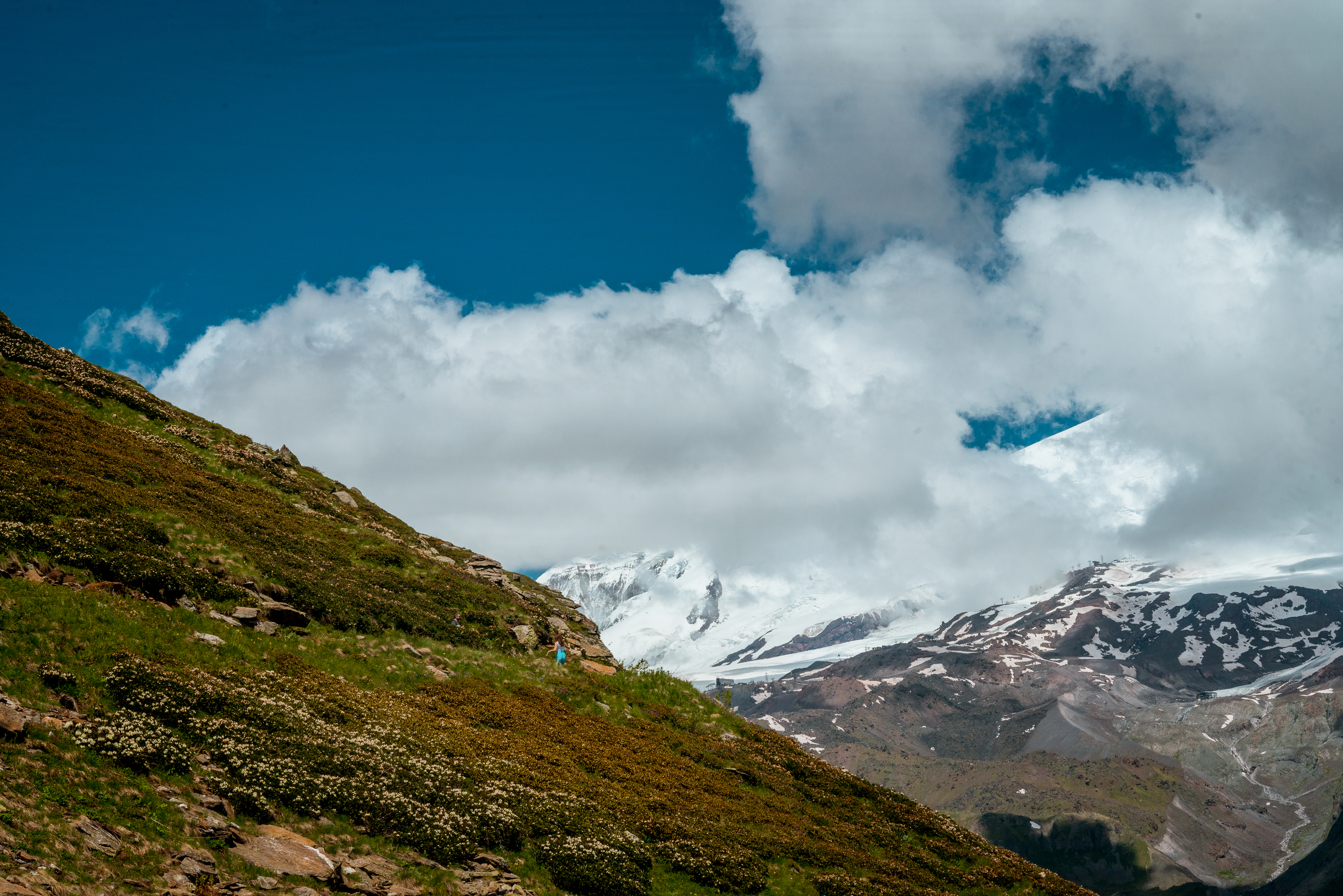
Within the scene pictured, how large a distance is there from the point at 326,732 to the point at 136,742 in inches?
242

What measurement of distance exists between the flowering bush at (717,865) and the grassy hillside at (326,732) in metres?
0.08

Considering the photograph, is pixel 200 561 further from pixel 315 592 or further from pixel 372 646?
pixel 372 646

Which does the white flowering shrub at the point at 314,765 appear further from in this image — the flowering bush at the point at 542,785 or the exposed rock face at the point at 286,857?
the exposed rock face at the point at 286,857

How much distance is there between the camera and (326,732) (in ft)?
83.7

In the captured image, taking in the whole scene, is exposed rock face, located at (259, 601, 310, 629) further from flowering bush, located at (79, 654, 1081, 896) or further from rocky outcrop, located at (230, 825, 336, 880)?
rocky outcrop, located at (230, 825, 336, 880)

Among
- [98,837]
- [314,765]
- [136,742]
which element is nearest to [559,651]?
[314,765]

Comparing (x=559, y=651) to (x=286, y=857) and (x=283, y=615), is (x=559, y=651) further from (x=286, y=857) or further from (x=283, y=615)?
(x=286, y=857)

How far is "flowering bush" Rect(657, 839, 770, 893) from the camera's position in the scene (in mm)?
27172

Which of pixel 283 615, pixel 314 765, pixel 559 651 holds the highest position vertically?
pixel 559 651

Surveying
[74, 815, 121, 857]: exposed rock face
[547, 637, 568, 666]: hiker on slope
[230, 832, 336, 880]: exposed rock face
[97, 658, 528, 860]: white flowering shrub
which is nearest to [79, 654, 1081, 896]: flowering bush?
[97, 658, 528, 860]: white flowering shrub

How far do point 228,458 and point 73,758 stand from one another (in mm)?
41933

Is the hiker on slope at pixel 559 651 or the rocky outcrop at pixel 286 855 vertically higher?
the hiker on slope at pixel 559 651

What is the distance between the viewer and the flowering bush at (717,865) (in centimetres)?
2717

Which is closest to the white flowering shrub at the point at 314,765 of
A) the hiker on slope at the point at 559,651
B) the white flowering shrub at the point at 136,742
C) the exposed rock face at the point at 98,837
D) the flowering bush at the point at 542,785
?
the flowering bush at the point at 542,785
